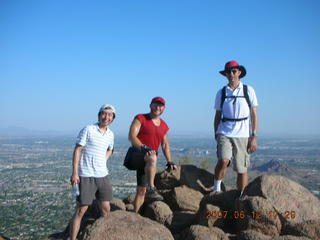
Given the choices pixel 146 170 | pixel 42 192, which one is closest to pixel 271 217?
pixel 146 170

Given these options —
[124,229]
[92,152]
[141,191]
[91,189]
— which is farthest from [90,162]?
[124,229]

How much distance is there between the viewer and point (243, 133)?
7.14 m

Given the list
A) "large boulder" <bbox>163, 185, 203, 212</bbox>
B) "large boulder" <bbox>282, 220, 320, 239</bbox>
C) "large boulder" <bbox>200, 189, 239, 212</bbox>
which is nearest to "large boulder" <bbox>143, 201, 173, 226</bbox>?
"large boulder" <bbox>163, 185, 203, 212</bbox>

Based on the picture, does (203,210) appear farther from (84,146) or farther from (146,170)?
(84,146)

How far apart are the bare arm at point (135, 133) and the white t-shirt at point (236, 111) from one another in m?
1.90

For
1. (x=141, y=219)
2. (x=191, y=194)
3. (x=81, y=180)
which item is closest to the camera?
(x=141, y=219)

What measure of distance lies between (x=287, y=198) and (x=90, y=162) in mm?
3682

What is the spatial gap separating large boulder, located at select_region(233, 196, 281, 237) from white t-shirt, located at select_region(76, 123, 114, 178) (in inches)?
108

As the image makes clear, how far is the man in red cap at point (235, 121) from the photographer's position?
710cm

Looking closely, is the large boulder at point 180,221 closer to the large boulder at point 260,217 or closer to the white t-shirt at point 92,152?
the large boulder at point 260,217

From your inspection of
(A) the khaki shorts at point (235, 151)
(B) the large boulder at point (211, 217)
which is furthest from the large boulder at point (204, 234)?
(A) the khaki shorts at point (235, 151)

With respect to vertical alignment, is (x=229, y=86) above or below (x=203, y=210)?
above

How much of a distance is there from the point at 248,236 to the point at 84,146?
10.8 ft

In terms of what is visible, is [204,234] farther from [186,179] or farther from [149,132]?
[186,179]
